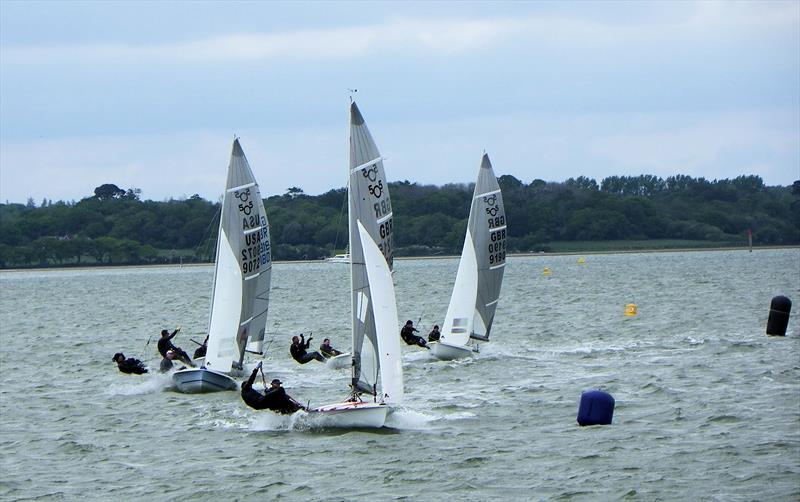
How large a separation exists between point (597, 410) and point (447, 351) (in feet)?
35.0

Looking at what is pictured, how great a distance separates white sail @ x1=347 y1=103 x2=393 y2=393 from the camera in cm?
2309

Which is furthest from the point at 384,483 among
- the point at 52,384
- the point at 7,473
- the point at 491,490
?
the point at 52,384

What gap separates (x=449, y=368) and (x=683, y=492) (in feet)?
45.8

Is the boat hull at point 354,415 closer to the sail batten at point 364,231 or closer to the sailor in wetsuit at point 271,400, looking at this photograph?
the sailor in wetsuit at point 271,400

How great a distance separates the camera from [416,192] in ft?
522

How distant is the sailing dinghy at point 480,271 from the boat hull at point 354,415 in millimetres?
11781

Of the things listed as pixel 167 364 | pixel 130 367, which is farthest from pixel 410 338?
pixel 130 367

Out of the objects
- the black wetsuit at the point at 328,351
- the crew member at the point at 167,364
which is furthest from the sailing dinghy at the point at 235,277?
the black wetsuit at the point at 328,351

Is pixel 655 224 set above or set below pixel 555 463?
above

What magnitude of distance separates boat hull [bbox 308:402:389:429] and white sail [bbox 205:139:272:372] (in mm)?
7487

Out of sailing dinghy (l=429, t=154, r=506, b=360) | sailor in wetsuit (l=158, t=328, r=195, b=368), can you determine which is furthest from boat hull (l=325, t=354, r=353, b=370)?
sailor in wetsuit (l=158, t=328, r=195, b=368)

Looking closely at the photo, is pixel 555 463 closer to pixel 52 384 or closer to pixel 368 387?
pixel 368 387

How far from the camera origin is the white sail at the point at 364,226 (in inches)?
909

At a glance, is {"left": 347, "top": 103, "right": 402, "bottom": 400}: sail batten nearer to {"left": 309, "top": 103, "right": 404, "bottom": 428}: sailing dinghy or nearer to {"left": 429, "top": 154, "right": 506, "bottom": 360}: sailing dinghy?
{"left": 309, "top": 103, "right": 404, "bottom": 428}: sailing dinghy
